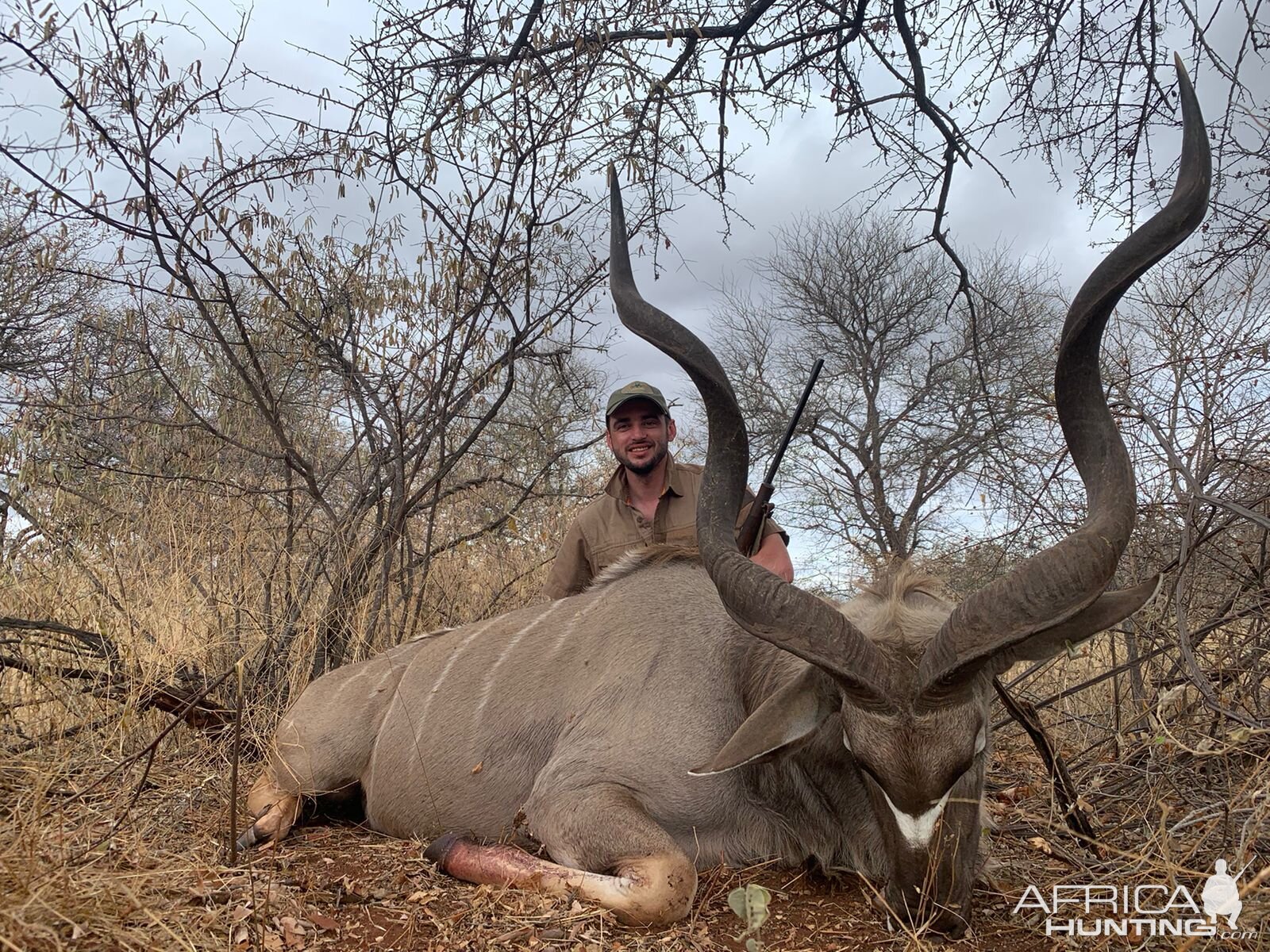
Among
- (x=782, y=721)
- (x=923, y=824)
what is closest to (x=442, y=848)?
(x=782, y=721)

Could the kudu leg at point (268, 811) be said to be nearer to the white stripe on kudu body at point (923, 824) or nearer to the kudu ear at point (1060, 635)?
the white stripe on kudu body at point (923, 824)

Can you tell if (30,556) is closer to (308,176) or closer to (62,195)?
(62,195)

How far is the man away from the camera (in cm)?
456

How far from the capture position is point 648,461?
4.55 metres

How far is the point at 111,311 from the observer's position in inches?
271

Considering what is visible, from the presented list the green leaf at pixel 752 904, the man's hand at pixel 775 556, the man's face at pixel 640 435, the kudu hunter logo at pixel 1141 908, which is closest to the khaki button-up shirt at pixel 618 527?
the man's face at pixel 640 435

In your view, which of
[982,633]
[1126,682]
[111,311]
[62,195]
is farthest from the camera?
[111,311]

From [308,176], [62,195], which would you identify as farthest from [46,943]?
[308,176]

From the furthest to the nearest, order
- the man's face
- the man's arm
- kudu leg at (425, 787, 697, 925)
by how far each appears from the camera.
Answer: the man's arm, the man's face, kudu leg at (425, 787, 697, 925)

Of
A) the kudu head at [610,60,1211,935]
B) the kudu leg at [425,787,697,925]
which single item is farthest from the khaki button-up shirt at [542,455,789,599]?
the kudu head at [610,60,1211,935]

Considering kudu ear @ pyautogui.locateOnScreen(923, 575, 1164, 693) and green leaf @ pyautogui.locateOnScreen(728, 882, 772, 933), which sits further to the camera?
kudu ear @ pyautogui.locateOnScreen(923, 575, 1164, 693)

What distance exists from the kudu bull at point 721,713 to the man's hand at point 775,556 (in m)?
0.52

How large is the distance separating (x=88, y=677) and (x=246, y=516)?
1.91 metres

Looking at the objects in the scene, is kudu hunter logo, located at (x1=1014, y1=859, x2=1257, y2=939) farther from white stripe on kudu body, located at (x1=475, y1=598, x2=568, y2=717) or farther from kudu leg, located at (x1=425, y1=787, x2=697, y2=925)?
white stripe on kudu body, located at (x1=475, y1=598, x2=568, y2=717)
